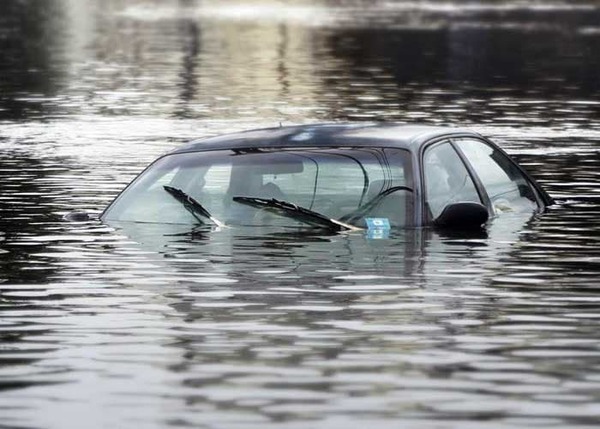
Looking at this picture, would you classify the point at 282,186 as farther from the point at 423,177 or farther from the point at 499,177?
the point at 499,177

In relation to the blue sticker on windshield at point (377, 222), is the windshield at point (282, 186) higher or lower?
higher

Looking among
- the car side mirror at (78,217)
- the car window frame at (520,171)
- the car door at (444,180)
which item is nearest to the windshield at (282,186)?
the car door at (444,180)

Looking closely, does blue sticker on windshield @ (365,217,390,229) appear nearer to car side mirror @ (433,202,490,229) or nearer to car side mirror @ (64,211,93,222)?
car side mirror @ (433,202,490,229)

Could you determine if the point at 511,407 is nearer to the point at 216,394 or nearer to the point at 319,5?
the point at 216,394

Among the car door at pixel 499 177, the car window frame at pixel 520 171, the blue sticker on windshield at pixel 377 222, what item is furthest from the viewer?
the car door at pixel 499 177

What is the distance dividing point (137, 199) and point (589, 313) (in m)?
4.99

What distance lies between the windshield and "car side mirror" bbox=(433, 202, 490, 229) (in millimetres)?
286

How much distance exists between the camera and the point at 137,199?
17.0 m

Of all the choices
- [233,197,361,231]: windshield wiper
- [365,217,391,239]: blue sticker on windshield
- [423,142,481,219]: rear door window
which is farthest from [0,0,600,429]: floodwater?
[423,142,481,219]: rear door window

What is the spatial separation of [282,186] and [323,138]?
0.58m

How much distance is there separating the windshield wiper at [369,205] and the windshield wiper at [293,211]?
7cm

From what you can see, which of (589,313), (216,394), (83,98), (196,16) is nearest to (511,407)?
(216,394)

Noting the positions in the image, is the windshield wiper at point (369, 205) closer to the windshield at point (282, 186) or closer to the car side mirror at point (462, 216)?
the windshield at point (282, 186)

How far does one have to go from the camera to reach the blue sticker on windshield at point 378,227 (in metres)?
16.0
